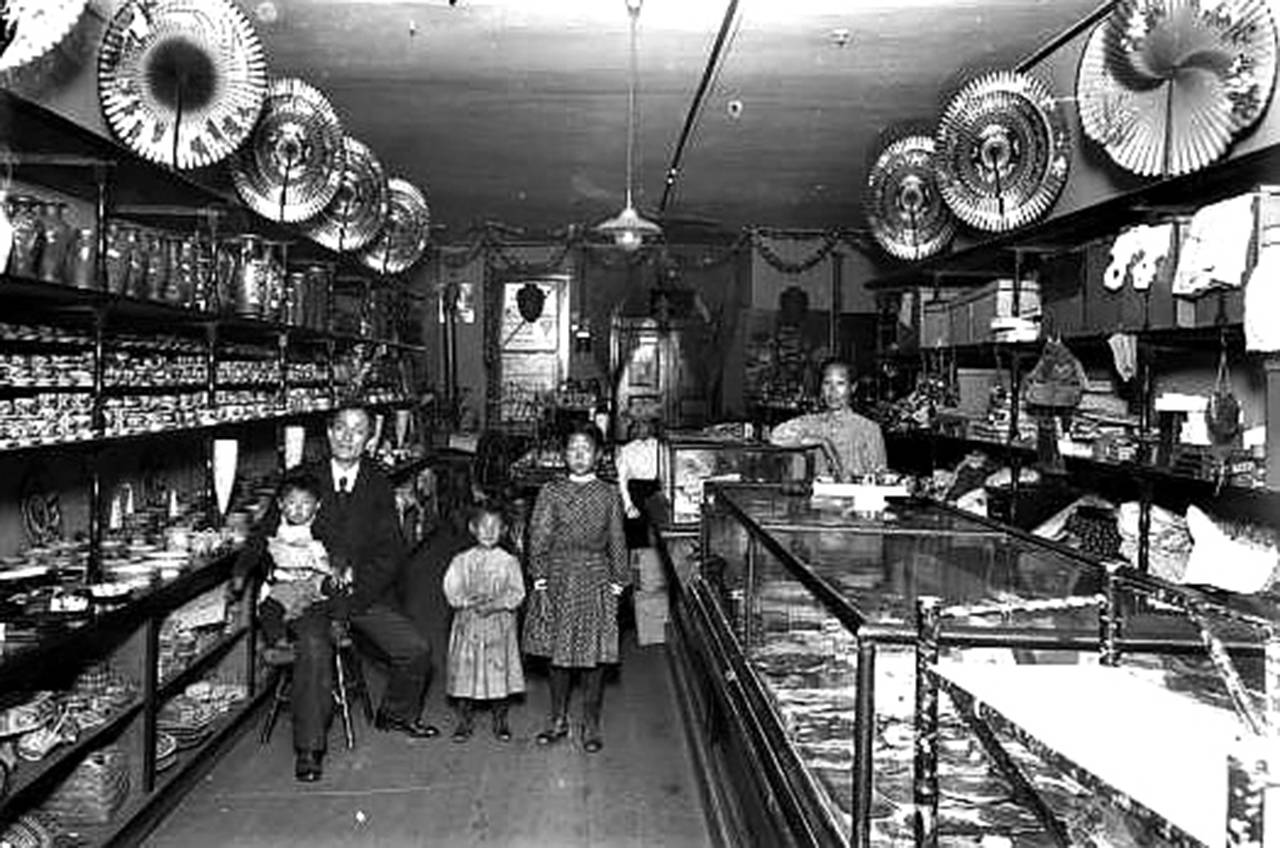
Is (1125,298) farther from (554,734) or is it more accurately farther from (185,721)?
(185,721)

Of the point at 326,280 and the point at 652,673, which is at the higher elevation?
the point at 326,280

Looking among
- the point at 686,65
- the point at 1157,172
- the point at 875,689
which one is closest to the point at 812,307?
the point at 686,65

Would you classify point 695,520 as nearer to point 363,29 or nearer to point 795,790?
point 363,29

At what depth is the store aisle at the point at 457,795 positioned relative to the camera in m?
4.47

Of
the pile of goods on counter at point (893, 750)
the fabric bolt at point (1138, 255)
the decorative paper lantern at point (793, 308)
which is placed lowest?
the pile of goods on counter at point (893, 750)

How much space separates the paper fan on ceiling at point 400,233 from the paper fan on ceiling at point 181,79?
13.0 feet

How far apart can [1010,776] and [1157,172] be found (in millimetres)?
3582

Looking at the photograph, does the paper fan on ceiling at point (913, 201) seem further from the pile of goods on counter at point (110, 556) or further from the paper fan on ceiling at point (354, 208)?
the pile of goods on counter at point (110, 556)

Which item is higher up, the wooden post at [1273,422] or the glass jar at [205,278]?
the glass jar at [205,278]

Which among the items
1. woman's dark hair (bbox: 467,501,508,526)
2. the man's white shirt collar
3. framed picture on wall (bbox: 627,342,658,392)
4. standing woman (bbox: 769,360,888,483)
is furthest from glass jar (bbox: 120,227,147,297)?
framed picture on wall (bbox: 627,342,658,392)

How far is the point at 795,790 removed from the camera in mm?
2723

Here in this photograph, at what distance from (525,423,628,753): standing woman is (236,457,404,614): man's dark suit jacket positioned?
2.15ft

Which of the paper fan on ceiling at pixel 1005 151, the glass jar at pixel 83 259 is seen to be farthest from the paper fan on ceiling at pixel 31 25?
the paper fan on ceiling at pixel 1005 151

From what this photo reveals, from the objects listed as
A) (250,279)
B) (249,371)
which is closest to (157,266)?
(250,279)
